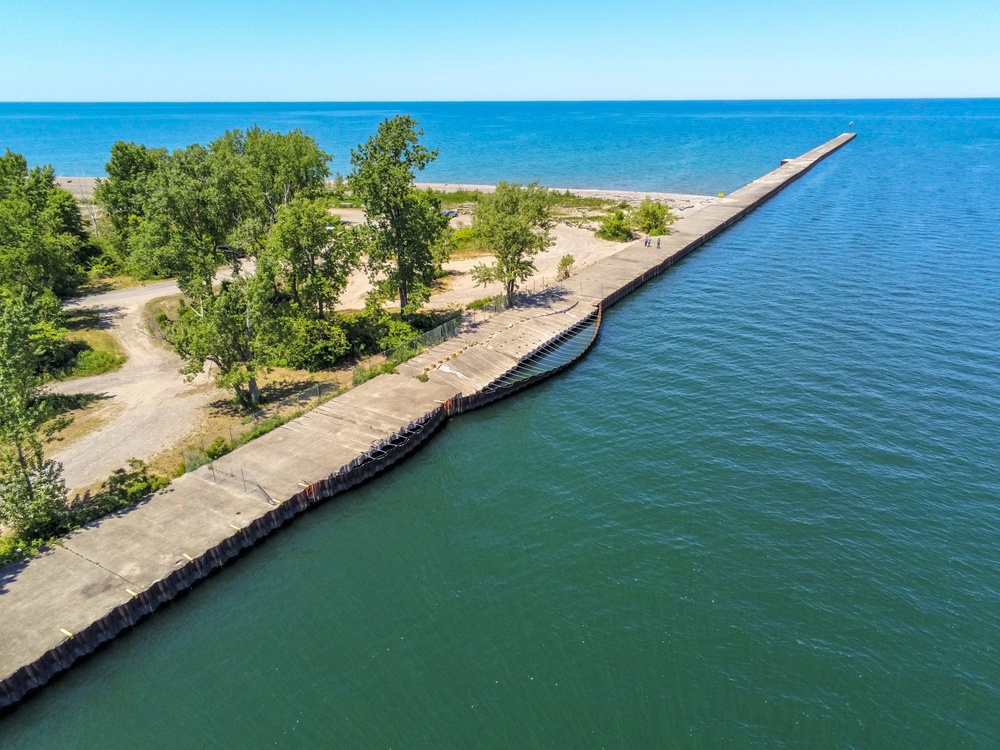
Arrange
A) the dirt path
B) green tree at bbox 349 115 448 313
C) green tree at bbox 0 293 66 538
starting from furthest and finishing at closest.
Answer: green tree at bbox 349 115 448 313
the dirt path
green tree at bbox 0 293 66 538

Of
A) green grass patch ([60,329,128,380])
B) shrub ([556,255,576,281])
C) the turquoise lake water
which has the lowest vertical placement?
the turquoise lake water

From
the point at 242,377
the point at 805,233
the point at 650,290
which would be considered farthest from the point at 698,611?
the point at 805,233

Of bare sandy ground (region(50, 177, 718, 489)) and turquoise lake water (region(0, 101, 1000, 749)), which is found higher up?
bare sandy ground (region(50, 177, 718, 489))

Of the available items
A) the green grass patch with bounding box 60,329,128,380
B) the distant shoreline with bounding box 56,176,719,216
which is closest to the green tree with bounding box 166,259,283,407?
the green grass patch with bounding box 60,329,128,380

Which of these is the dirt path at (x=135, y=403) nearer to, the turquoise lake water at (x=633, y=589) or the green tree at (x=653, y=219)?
the turquoise lake water at (x=633, y=589)

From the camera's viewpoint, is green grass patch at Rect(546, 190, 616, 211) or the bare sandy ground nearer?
the bare sandy ground

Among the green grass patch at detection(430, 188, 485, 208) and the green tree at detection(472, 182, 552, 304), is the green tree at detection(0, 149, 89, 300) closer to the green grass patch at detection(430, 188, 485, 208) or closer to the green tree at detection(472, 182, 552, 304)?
the green tree at detection(472, 182, 552, 304)

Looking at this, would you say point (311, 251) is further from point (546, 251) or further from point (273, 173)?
point (546, 251)
